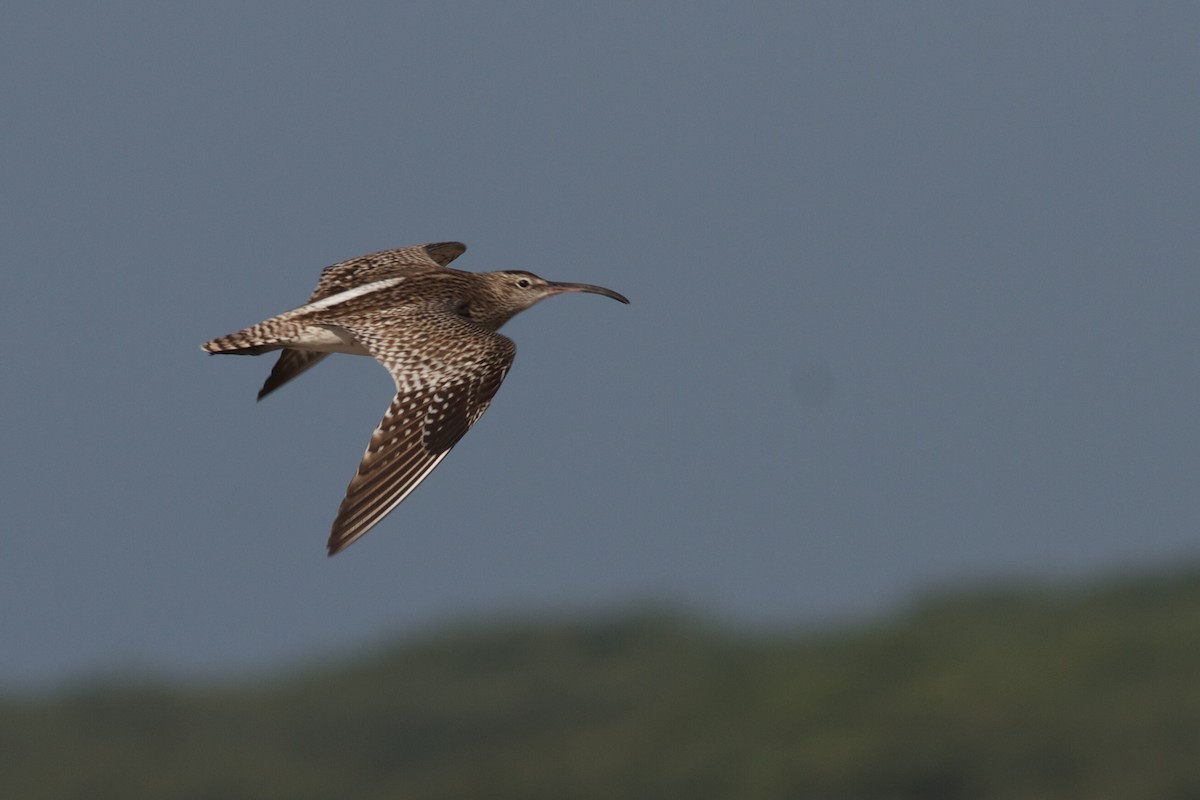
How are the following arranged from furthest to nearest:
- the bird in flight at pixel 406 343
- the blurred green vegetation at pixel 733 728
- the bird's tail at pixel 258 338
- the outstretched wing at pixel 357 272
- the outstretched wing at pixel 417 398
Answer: the blurred green vegetation at pixel 733 728 < the outstretched wing at pixel 357 272 < the bird's tail at pixel 258 338 < the bird in flight at pixel 406 343 < the outstretched wing at pixel 417 398

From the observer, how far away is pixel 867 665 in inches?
4341

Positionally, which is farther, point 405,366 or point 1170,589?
point 1170,589

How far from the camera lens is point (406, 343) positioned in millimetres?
15266

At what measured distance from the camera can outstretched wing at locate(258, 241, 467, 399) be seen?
1769cm

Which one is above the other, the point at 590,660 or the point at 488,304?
the point at 590,660

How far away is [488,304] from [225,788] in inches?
3288

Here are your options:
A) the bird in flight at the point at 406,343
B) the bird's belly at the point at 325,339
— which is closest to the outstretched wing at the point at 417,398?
the bird in flight at the point at 406,343

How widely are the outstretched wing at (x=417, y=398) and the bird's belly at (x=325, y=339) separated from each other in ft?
0.43

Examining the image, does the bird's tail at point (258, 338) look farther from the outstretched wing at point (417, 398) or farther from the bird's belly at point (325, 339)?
the outstretched wing at point (417, 398)

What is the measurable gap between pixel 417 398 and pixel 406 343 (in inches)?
33.5

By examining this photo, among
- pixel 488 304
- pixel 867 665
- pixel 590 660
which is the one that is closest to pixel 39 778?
pixel 590 660

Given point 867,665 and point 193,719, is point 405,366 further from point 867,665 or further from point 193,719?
point 867,665

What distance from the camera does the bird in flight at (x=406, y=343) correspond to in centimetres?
1384

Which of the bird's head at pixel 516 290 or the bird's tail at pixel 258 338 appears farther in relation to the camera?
the bird's head at pixel 516 290
